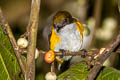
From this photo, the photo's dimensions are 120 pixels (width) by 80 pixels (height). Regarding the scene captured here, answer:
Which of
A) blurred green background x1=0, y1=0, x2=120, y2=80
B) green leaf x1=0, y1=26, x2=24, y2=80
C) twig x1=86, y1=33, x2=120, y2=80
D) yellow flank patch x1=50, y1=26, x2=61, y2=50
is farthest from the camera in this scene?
blurred green background x1=0, y1=0, x2=120, y2=80

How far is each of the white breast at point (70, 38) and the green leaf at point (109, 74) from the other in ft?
2.86

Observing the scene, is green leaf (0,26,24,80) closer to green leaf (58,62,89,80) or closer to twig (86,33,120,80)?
green leaf (58,62,89,80)

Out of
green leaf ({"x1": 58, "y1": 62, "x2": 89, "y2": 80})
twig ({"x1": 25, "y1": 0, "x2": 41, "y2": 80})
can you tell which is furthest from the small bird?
twig ({"x1": 25, "y1": 0, "x2": 41, "y2": 80})

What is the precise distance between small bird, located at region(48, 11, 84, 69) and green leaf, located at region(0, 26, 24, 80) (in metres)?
0.92

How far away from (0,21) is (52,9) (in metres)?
2.13

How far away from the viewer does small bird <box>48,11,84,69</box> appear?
83.9 inches

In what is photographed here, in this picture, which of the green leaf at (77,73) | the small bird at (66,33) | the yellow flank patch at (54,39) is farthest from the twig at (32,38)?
the yellow flank patch at (54,39)

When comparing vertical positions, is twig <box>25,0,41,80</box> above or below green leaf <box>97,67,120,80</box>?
above

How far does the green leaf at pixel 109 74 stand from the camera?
3.89ft

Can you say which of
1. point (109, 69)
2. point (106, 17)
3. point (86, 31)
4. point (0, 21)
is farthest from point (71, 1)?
point (0, 21)

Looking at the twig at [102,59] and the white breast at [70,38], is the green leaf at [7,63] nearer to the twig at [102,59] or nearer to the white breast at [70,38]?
the twig at [102,59]

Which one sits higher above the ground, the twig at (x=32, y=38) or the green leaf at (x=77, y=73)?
the twig at (x=32, y=38)

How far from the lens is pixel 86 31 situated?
6.44ft

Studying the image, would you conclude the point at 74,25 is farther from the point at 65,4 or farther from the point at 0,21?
the point at 0,21
